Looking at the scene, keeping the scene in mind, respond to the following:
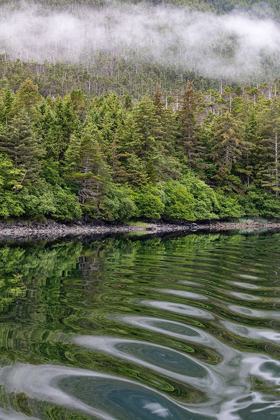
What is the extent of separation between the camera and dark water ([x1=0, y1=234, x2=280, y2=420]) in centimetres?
226

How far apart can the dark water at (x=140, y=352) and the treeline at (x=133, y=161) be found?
25339mm

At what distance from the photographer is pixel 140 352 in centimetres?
314

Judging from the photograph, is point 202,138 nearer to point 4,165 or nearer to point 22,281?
point 4,165

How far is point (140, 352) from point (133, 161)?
40296 millimetres

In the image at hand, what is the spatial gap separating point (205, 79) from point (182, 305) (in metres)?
188

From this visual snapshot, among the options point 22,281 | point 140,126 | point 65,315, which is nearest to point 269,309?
point 65,315

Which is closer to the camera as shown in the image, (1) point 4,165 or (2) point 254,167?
(1) point 4,165

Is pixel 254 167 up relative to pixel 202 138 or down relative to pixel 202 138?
down

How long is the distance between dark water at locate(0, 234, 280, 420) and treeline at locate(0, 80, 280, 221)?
25.3 meters

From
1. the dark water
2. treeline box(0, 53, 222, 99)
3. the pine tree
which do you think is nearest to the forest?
the pine tree

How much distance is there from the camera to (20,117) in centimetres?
3272

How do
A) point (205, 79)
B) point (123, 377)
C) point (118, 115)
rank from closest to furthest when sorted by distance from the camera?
point (123, 377) → point (118, 115) → point (205, 79)

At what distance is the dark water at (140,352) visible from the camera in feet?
7.43

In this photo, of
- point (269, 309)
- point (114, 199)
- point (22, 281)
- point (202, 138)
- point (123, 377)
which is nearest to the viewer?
point (123, 377)
